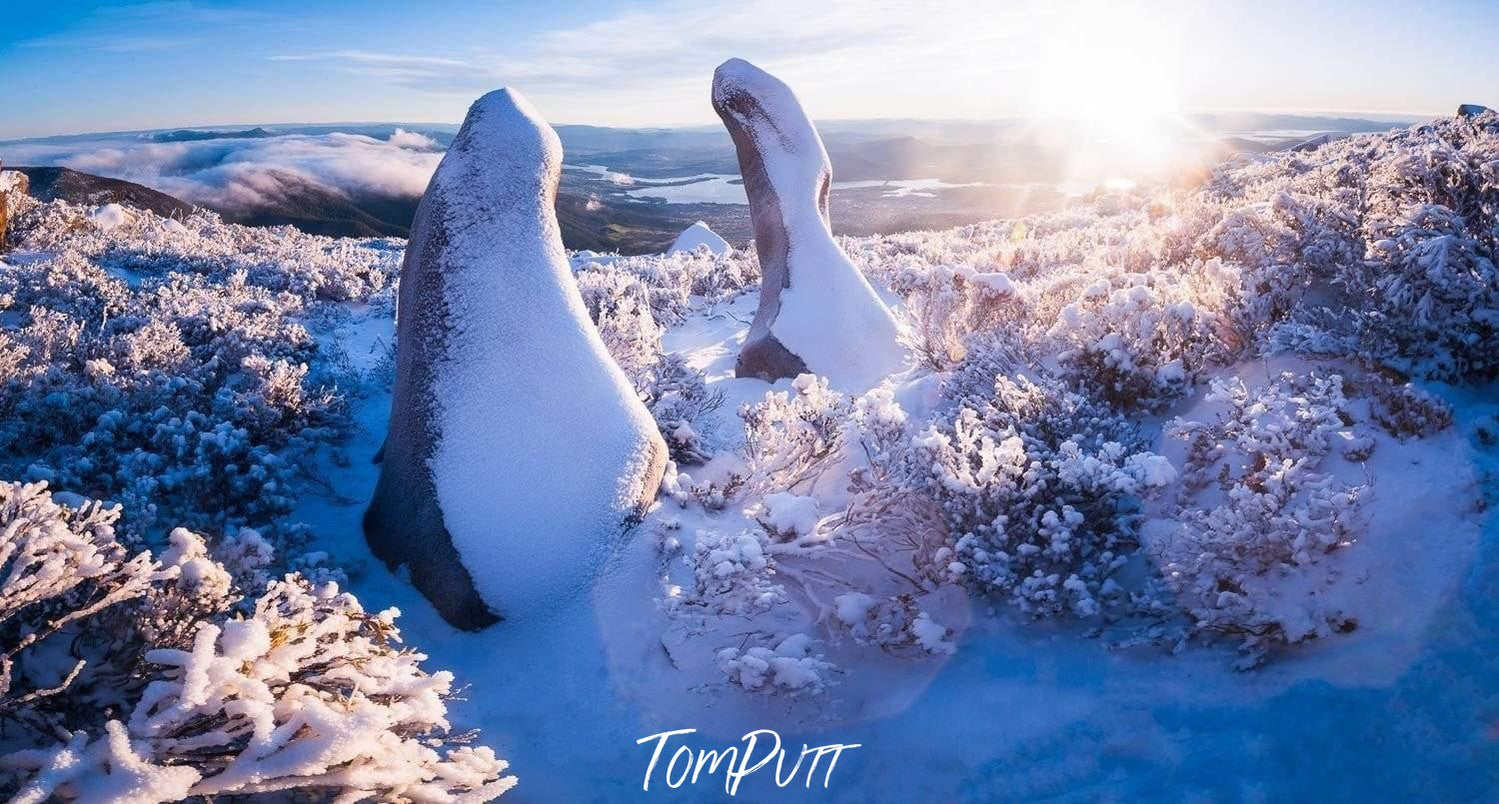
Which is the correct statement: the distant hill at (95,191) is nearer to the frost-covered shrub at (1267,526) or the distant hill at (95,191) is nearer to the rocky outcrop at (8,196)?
the rocky outcrop at (8,196)

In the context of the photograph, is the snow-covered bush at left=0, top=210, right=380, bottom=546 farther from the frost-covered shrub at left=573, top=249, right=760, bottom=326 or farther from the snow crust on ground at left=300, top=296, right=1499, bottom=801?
the frost-covered shrub at left=573, top=249, right=760, bottom=326

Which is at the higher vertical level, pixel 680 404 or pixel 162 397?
pixel 162 397

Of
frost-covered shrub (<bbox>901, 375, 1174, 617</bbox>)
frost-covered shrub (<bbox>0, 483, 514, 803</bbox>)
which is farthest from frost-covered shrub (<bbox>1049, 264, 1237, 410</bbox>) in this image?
frost-covered shrub (<bbox>0, 483, 514, 803</bbox>)

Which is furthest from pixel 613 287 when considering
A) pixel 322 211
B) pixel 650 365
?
pixel 322 211

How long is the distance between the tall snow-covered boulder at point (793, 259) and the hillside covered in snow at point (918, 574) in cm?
149

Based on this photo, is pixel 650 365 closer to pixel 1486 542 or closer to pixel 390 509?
pixel 390 509

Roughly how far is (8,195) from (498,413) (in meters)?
15.0

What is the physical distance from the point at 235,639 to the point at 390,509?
2609 millimetres

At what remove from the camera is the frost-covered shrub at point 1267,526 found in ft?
11.0

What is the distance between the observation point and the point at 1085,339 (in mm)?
5633

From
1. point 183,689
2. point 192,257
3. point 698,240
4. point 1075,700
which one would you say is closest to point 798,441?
point 1075,700

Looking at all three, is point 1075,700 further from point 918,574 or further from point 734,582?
point 734,582

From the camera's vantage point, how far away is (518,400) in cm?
436

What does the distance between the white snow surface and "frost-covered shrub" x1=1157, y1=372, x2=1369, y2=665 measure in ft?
9.93
